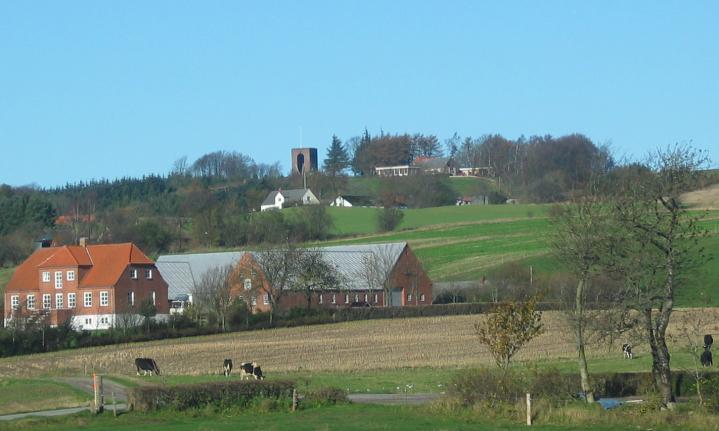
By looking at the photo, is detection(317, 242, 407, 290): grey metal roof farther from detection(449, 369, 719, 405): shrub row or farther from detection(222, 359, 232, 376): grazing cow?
detection(449, 369, 719, 405): shrub row

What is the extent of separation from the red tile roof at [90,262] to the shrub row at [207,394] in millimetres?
55265

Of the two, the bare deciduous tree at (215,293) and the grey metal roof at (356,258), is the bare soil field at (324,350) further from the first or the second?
the grey metal roof at (356,258)

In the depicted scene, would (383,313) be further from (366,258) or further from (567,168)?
(567,168)

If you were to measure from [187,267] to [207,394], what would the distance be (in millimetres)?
69260

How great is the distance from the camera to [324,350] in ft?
197

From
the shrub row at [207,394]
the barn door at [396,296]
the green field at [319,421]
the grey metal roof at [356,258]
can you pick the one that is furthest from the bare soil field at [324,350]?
the barn door at [396,296]

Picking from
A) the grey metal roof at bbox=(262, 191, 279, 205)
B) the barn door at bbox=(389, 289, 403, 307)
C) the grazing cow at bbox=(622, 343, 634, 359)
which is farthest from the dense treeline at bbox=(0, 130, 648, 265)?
the grazing cow at bbox=(622, 343, 634, 359)

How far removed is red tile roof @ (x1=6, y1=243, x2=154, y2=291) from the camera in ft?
293

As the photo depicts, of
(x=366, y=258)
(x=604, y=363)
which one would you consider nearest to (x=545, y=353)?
(x=604, y=363)

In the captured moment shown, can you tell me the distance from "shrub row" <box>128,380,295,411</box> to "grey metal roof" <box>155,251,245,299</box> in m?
62.0

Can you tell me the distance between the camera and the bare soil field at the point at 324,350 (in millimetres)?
52184

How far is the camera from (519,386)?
32.5 metres

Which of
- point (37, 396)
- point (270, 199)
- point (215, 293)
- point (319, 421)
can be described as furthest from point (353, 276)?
point (270, 199)

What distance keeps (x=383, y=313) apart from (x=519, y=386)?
4652 centimetres
